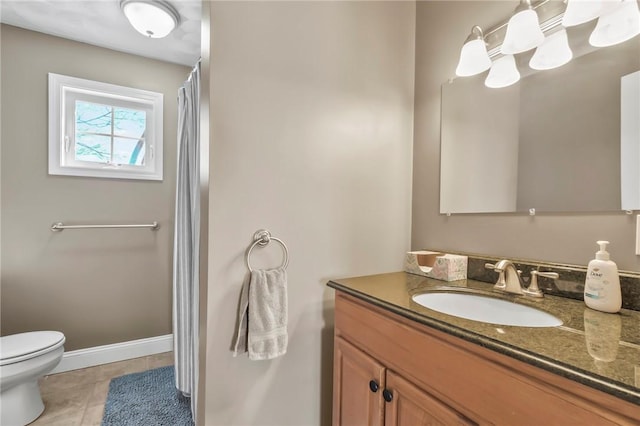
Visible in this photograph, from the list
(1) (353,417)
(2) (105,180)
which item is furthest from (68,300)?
(1) (353,417)

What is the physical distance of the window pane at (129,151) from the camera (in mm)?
2211

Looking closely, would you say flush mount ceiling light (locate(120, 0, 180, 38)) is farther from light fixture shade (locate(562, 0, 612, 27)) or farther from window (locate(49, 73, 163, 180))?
light fixture shade (locate(562, 0, 612, 27))

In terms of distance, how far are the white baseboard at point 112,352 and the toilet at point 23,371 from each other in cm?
45

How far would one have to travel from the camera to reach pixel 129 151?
88.6 inches

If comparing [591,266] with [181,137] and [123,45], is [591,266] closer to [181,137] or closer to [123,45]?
[181,137]

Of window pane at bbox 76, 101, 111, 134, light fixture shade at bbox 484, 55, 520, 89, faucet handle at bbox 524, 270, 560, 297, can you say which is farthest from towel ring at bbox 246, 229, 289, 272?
window pane at bbox 76, 101, 111, 134

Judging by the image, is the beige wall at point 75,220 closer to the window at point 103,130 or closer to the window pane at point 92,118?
the window at point 103,130

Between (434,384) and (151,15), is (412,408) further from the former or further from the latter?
(151,15)

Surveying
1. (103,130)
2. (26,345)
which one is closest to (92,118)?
(103,130)

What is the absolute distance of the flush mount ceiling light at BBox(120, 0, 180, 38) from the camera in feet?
5.20

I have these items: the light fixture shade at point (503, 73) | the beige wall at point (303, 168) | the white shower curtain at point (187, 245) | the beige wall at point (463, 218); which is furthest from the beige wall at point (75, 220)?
the light fixture shade at point (503, 73)

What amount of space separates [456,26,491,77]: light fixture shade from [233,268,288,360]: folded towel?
1.13 meters

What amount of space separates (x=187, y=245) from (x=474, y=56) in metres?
1.61

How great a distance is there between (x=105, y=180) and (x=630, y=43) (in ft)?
9.25
